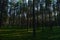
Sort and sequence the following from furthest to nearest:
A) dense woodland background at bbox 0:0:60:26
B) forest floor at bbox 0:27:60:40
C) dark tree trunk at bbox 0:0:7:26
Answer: dense woodland background at bbox 0:0:60:26 → dark tree trunk at bbox 0:0:7:26 → forest floor at bbox 0:27:60:40

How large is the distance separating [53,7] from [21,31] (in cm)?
134

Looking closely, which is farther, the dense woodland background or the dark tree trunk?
the dense woodland background

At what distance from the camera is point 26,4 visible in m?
4.91

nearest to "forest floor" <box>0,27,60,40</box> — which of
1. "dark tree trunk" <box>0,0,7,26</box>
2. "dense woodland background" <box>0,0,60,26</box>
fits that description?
"dense woodland background" <box>0,0,60,26</box>

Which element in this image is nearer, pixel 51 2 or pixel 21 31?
pixel 21 31

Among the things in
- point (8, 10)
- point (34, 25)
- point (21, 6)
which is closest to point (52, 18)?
point (34, 25)

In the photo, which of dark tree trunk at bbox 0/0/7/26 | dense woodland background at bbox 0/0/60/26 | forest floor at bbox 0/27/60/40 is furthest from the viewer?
dense woodland background at bbox 0/0/60/26

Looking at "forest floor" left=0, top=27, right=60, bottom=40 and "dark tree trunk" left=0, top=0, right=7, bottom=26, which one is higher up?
"dark tree trunk" left=0, top=0, right=7, bottom=26

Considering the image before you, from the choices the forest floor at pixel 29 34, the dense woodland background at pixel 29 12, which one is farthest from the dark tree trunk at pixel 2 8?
the forest floor at pixel 29 34

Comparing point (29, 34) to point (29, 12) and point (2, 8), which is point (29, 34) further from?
point (2, 8)

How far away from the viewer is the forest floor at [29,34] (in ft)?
14.4

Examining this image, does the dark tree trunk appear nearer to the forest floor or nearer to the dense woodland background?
the dense woodland background

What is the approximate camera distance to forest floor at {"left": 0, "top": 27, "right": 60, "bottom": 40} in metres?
4.38

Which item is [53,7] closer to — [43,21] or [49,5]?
[49,5]
